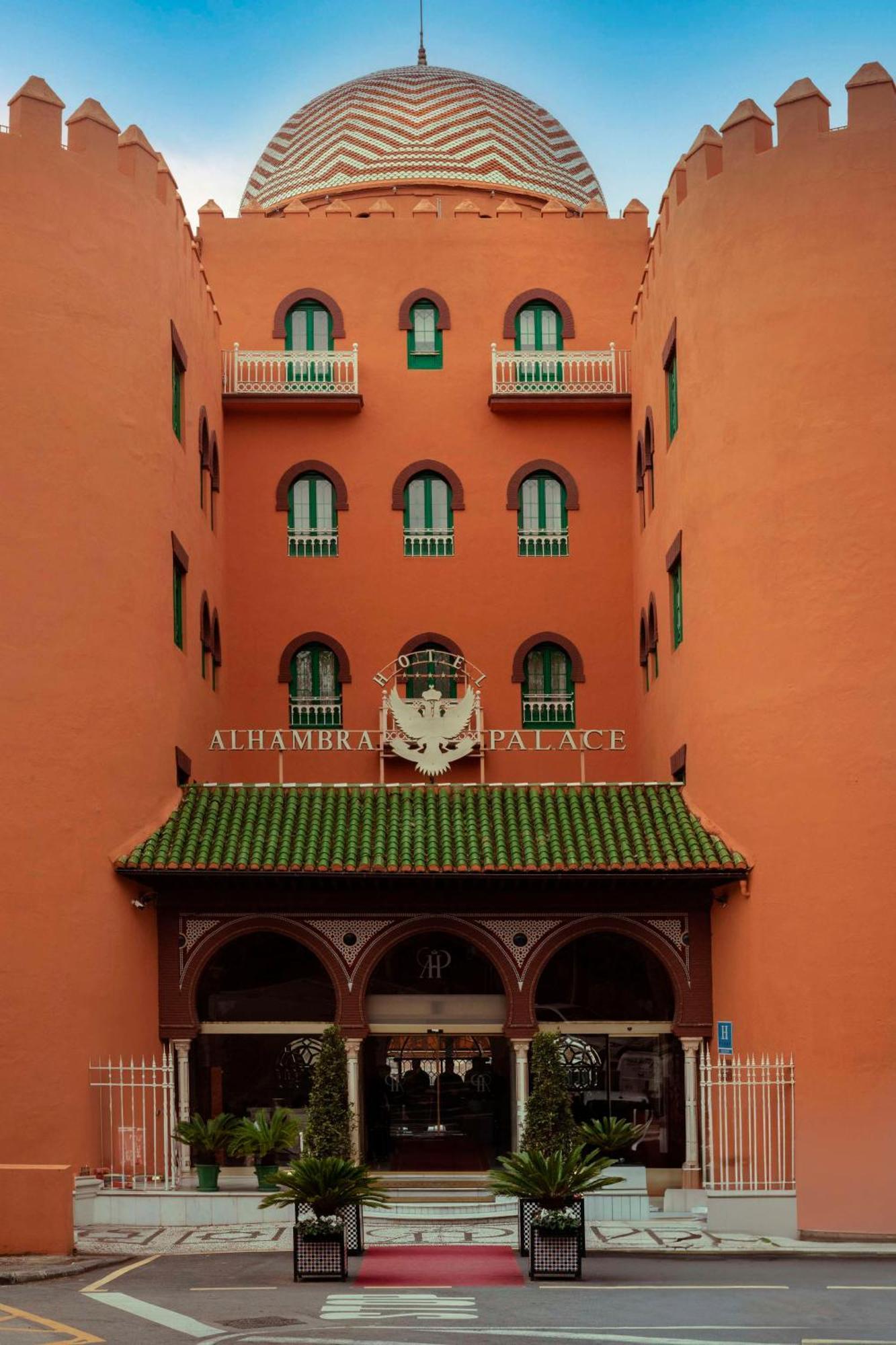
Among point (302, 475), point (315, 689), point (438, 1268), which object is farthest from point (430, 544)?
point (438, 1268)

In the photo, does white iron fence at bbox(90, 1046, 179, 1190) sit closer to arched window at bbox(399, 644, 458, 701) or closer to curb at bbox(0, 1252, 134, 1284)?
curb at bbox(0, 1252, 134, 1284)

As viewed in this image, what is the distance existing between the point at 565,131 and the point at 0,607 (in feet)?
66.4

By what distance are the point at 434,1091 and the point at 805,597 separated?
344 inches

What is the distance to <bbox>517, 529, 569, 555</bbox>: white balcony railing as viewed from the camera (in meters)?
31.2

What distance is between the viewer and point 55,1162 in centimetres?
2188

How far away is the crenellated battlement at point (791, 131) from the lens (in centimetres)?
2345

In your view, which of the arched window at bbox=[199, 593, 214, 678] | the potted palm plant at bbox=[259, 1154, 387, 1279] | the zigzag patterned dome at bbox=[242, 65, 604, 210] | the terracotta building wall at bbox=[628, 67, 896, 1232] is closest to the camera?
the potted palm plant at bbox=[259, 1154, 387, 1279]

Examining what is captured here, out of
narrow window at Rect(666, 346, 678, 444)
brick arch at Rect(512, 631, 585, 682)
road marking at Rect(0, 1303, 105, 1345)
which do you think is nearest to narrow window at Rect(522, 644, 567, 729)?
brick arch at Rect(512, 631, 585, 682)

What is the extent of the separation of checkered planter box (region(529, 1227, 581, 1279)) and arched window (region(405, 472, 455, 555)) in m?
15.6

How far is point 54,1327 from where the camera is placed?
14.6 metres

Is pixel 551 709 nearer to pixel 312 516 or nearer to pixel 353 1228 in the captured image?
pixel 312 516

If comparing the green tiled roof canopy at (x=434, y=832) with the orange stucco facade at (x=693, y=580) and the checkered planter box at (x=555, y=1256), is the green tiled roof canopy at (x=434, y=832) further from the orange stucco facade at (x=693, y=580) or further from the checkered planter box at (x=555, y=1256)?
the checkered planter box at (x=555, y=1256)

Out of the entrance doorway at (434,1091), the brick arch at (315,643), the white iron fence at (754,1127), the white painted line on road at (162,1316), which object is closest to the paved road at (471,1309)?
the white painted line on road at (162,1316)

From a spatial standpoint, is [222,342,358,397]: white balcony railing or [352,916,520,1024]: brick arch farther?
[222,342,358,397]: white balcony railing
